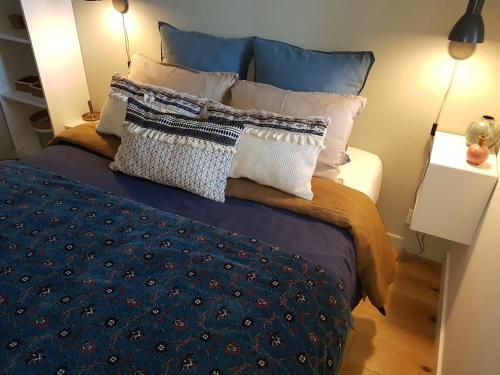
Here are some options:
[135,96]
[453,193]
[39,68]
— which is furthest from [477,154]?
[39,68]

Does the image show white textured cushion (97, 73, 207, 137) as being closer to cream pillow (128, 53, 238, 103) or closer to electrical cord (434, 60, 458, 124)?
cream pillow (128, 53, 238, 103)

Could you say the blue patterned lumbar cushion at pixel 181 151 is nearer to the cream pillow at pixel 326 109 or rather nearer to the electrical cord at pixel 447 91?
the cream pillow at pixel 326 109

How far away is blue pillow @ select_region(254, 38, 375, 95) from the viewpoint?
1.76 m

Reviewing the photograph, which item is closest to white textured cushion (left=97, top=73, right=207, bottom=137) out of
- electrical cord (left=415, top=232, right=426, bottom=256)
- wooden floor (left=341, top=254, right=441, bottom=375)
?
wooden floor (left=341, top=254, right=441, bottom=375)

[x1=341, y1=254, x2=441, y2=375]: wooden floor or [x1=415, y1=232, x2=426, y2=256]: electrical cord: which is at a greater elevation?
[x1=415, y1=232, x2=426, y2=256]: electrical cord

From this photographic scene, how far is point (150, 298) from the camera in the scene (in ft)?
3.37

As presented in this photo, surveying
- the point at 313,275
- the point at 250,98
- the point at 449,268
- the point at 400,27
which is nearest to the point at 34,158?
the point at 250,98

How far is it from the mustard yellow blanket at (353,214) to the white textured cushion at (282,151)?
0.15 ft

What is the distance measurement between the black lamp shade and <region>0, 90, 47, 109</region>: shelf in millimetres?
2341

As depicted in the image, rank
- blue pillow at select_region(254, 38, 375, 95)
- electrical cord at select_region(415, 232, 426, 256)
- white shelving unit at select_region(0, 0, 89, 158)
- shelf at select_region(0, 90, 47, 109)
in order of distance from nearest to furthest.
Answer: blue pillow at select_region(254, 38, 375, 95) < electrical cord at select_region(415, 232, 426, 256) < white shelving unit at select_region(0, 0, 89, 158) < shelf at select_region(0, 90, 47, 109)

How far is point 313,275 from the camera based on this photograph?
1.16 m

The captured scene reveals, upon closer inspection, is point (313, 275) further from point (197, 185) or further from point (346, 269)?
point (197, 185)

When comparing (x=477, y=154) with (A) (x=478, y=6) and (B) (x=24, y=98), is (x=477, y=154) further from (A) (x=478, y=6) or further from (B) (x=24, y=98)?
(B) (x=24, y=98)

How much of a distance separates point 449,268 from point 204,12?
1.82 metres
